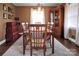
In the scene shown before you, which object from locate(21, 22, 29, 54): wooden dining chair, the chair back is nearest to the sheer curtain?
locate(21, 22, 29, 54): wooden dining chair

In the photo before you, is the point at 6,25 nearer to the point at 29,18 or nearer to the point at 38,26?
the point at 29,18

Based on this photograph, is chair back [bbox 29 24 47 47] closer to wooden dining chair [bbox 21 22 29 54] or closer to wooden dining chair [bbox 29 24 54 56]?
wooden dining chair [bbox 29 24 54 56]

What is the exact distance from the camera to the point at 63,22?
20.4 ft

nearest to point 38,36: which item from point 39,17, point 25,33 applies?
point 25,33

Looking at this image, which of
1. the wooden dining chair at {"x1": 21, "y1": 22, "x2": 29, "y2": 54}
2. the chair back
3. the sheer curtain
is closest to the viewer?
the chair back

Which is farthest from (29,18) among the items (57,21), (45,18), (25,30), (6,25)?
(57,21)

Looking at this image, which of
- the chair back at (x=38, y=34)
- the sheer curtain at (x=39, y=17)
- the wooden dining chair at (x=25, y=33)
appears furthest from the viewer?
the sheer curtain at (x=39, y=17)

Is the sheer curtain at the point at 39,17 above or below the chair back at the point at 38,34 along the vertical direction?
above

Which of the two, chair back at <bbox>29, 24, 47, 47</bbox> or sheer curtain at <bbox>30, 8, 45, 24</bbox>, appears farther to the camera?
sheer curtain at <bbox>30, 8, 45, 24</bbox>

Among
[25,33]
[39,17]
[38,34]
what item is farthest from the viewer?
[39,17]

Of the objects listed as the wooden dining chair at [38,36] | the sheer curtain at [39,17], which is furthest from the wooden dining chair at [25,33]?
the sheer curtain at [39,17]

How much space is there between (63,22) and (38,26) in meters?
3.57

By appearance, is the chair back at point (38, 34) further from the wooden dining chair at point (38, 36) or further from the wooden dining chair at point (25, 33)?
the wooden dining chair at point (25, 33)

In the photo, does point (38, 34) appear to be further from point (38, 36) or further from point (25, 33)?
point (25, 33)
